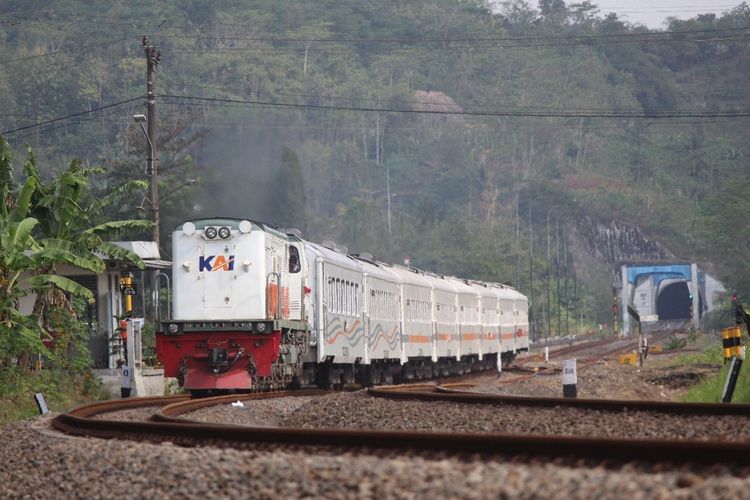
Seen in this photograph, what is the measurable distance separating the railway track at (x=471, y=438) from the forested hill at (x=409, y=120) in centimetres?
4182

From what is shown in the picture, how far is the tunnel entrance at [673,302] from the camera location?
415ft

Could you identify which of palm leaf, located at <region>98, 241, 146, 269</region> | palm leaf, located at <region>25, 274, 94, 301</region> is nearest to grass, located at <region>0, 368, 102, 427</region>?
palm leaf, located at <region>25, 274, 94, 301</region>

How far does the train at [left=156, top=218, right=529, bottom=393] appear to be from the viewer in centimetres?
1995

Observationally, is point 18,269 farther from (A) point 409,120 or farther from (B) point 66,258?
(A) point 409,120

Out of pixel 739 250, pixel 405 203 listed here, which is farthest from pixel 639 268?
pixel 405 203

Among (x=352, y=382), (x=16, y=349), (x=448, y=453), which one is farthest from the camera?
(x=352, y=382)

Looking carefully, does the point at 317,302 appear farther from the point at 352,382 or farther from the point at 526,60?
the point at 526,60

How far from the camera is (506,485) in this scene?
6590mm

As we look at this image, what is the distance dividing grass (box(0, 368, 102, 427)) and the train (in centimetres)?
222

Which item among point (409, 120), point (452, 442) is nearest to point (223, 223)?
point (452, 442)

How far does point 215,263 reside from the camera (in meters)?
20.5

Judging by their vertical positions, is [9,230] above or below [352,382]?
above

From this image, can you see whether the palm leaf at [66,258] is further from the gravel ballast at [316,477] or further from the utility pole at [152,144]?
the gravel ballast at [316,477]

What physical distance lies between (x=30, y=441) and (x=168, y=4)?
138530mm
